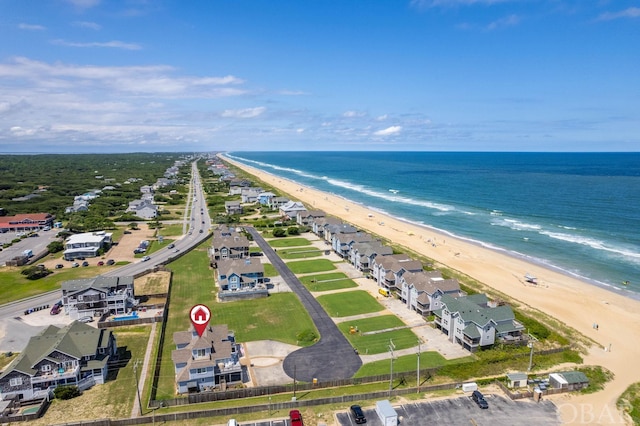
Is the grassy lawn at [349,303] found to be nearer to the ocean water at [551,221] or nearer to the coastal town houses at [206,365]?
the coastal town houses at [206,365]

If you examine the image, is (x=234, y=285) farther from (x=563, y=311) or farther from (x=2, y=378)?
(x=563, y=311)

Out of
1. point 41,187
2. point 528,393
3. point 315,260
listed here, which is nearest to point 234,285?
point 315,260

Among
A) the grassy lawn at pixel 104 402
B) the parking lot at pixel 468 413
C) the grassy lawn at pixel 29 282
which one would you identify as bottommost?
the grassy lawn at pixel 104 402

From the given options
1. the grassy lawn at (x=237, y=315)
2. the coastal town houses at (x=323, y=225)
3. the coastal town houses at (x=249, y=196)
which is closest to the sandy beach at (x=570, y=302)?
the coastal town houses at (x=323, y=225)

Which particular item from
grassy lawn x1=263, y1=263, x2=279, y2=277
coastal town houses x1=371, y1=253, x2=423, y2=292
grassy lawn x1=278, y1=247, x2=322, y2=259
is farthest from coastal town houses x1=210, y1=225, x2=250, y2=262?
coastal town houses x1=371, y1=253, x2=423, y2=292

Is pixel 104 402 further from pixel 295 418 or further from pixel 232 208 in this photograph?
pixel 232 208

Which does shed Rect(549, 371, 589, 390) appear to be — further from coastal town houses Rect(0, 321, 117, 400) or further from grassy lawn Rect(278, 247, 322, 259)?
grassy lawn Rect(278, 247, 322, 259)
